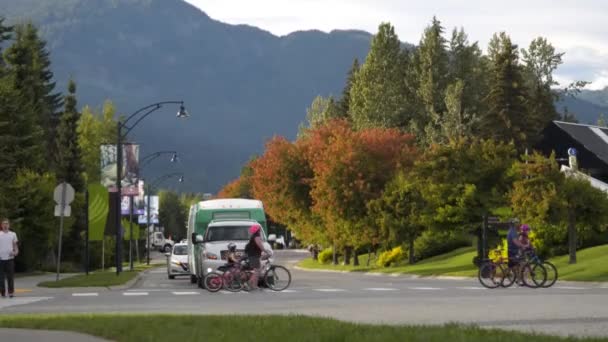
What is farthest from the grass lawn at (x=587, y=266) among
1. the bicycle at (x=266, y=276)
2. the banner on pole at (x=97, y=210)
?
the banner on pole at (x=97, y=210)

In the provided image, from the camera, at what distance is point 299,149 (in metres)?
88.9

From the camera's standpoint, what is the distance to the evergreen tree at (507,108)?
94188mm

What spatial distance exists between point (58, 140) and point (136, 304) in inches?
2999

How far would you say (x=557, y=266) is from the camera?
46906 mm

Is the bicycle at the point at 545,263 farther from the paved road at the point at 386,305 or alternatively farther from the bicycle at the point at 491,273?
the paved road at the point at 386,305

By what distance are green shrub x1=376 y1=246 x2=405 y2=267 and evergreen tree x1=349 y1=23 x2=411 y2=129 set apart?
95.4 feet

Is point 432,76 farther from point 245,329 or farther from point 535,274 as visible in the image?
point 245,329

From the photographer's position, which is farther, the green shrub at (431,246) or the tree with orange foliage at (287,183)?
the tree with orange foliage at (287,183)

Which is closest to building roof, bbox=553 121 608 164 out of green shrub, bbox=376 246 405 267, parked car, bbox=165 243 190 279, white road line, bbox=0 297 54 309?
green shrub, bbox=376 246 405 267

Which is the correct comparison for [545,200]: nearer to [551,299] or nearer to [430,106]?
[551,299]

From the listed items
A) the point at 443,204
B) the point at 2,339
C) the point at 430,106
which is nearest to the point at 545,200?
the point at 443,204

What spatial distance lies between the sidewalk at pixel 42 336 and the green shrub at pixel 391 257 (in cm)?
5446

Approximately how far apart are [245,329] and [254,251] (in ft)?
57.8

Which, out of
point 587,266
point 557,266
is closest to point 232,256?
point 587,266
